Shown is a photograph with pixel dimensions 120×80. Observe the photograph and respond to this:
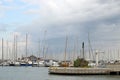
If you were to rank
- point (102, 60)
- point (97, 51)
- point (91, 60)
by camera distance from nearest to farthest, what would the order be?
point (97, 51) < point (91, 60) < point (102, 60)

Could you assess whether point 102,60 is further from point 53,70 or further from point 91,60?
point 53,70

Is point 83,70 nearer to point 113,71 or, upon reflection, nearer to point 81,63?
point 113,71

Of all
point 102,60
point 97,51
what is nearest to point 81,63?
point 97,51

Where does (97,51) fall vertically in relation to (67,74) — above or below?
above

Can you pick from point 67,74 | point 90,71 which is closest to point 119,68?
point 90,71

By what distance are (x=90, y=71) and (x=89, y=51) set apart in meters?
33.6

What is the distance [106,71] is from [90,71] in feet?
19.5

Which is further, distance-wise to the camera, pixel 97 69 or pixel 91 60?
pixel 91 60

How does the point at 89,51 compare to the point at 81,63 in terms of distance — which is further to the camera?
the point at 89,51

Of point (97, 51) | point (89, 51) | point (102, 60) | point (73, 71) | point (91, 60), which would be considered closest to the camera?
point (73, 71)

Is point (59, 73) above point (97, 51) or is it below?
below

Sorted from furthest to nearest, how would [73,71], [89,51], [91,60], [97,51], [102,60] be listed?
[102,60] → [91,60] → [89,51] → [97,51] → [73,71]

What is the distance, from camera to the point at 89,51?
141m

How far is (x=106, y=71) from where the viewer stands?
109750 millimetres
